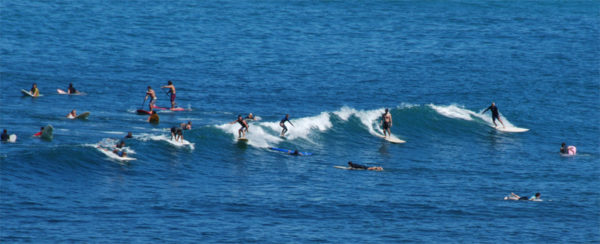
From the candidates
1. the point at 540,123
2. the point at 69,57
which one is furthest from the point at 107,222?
the point at 69,57

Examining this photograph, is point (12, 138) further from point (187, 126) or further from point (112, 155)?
point (187, 126)

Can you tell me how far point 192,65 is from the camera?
263 feet

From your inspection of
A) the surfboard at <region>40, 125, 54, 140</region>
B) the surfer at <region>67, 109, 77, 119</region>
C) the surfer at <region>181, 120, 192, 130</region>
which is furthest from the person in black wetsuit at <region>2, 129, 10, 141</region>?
the surfer at <region>181, 120, 192, 130</region>

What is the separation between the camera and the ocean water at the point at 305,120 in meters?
34.7

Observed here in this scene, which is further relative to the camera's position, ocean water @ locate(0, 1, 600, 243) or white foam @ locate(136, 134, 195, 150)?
white foam @ locate(136, 134, 195, 150)

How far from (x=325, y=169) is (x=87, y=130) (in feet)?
46.4

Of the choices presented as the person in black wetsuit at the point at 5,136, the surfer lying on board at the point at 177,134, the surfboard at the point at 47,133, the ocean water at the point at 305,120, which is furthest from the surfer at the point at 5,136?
the surfer lying on board at the point at 177,134

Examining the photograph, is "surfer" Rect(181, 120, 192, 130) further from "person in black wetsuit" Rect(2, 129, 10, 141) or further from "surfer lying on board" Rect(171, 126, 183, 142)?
"person in black wetsuit" Rect(2, 129, 10, 141)

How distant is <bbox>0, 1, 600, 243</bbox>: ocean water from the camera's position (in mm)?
34688

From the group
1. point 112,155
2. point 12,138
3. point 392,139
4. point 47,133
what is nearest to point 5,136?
point 12,138

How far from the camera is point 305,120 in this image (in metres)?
56.9

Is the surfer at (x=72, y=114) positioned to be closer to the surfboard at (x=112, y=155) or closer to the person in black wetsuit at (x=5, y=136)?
the person in black wetsuit at (x=5, y=136)

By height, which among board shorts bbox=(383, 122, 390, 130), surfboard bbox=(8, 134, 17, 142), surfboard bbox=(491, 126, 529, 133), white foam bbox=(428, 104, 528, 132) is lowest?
surfboard bbox=(8, 134, 17, 142)

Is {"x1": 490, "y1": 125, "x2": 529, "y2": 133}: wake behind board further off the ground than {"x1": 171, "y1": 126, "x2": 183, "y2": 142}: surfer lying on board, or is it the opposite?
{"x1": 490, "y1": 125, "x2": 529, "y2": 133}: wake behind board
